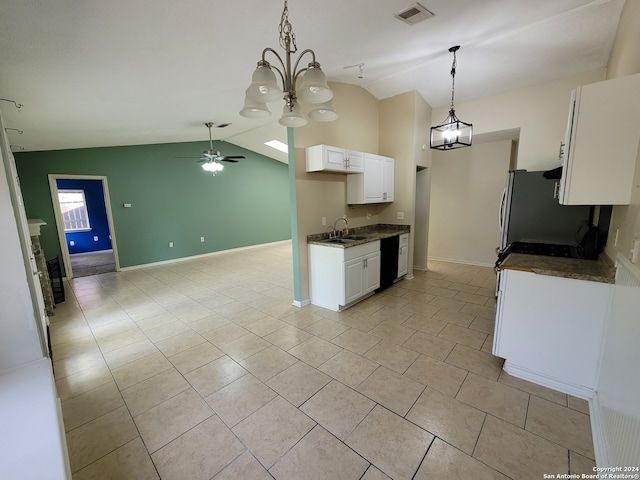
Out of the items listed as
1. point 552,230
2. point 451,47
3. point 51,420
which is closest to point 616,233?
point 552,230

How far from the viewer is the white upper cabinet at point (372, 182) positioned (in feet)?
13.3

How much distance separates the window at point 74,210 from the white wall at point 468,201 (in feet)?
33.8

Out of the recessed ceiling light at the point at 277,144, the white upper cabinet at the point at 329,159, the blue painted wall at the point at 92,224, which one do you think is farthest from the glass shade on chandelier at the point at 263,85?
the blue painted wall at the point at 92,224

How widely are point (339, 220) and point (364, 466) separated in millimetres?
3079

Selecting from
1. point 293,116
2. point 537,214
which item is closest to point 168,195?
point 293,116

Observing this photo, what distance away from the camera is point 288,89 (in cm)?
175

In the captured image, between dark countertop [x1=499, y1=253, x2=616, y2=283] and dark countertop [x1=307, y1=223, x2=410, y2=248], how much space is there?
5.62ft

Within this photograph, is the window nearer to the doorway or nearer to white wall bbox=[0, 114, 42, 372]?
white wall bbox=[0, 114, 42, 372]

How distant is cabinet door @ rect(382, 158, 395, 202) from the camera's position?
4.38 m

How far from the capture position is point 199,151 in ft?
21.8

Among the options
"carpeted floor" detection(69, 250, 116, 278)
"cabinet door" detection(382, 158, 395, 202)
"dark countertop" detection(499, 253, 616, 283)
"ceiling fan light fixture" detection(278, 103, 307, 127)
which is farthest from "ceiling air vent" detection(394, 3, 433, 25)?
"carpeted floor" detection(69, 250, 116, 278)

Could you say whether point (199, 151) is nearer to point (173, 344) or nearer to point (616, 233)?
point (173, 344)

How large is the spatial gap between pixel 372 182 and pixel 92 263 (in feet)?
24.3

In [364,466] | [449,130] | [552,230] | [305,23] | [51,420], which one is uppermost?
[305,23]
